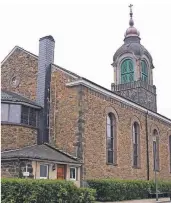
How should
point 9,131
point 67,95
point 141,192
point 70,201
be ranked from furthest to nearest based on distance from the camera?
point 141,192 → point 67,95 → point 9,131 → point 70,201

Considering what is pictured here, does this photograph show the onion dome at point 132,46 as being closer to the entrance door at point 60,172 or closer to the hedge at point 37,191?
the entrance door at point 60,172

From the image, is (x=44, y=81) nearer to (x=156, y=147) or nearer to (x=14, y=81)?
(x=14, y=81)

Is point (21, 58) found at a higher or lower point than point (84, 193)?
higher

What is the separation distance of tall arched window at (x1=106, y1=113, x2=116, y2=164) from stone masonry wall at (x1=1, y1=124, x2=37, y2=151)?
6277 mm

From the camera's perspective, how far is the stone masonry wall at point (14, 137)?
22.1m

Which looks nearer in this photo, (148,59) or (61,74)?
(61,74)

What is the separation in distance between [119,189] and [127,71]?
24872mm

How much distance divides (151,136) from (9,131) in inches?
589

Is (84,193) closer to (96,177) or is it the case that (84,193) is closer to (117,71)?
(96,177)

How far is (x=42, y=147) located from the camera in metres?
22.7

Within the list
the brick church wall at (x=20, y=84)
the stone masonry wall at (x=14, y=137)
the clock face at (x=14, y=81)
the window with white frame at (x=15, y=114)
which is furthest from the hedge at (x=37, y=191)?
the clock face at (x=14, y=81)

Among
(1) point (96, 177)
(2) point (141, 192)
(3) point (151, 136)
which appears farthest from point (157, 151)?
(1) point (96, 177)

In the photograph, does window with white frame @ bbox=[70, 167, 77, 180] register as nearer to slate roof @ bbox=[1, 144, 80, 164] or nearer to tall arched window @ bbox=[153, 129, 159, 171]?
slate roof @ bbox=[1, 144, 80, 164]

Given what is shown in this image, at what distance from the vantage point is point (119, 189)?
23391 mm
